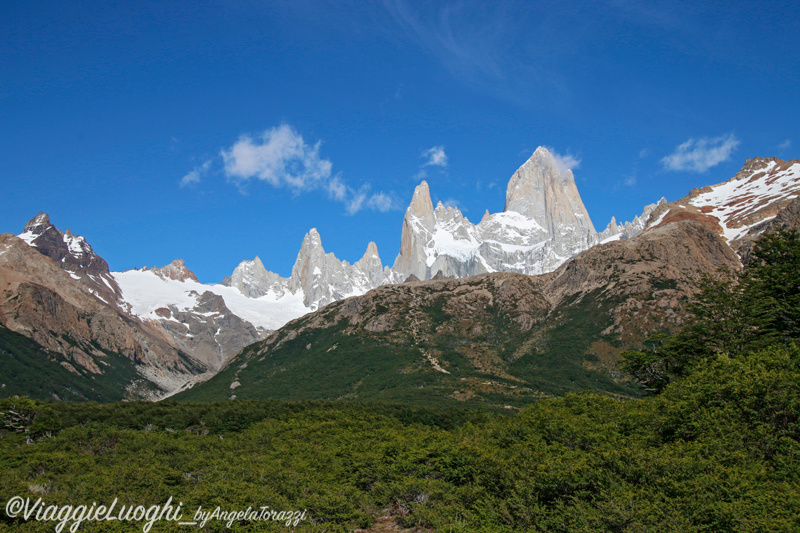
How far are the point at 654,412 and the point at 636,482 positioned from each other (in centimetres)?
1505

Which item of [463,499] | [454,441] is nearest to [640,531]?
[463,499]

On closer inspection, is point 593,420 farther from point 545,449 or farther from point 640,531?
point 640,531

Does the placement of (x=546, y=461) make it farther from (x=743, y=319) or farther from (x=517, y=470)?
(x=743, y=319)

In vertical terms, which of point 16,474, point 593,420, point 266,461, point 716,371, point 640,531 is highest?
point 716,371

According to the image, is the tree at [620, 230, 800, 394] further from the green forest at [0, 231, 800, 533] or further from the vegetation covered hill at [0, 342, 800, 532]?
the vegetation covered hill at [0, 342, 800, 532]

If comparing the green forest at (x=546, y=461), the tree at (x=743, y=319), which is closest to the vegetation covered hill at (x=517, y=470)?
the green forest at (x=546, y=461)

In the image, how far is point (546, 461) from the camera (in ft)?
143

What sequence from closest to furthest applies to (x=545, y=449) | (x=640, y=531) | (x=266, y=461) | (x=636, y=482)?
(x=640, y=531) → (x=636, y=482) → (x=545, y=449) → (x=266, y=461)

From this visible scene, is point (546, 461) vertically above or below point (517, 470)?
above

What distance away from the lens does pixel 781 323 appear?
206ft

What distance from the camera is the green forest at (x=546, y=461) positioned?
112ft

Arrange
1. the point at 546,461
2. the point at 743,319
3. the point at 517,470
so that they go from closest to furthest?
the point at 517,470
the point at 546,461
the point at 743,319

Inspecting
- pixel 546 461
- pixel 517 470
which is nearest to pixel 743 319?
pixel 546 461

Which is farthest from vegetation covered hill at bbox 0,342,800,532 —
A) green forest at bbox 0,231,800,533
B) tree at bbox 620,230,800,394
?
tree at bbox 620,230,800,394
